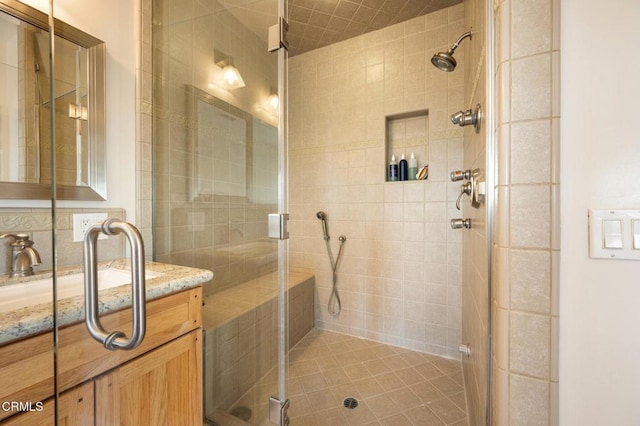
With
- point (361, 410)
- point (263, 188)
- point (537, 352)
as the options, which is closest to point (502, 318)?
point (537, 352)

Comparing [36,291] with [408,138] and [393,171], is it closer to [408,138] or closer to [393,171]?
[393,171]

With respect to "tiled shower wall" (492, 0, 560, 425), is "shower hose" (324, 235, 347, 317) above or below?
below

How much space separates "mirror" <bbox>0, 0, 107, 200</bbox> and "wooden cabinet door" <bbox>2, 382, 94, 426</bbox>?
0.73m

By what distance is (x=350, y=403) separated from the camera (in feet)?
5.01

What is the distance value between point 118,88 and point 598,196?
1.92 meters

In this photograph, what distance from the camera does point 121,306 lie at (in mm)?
789

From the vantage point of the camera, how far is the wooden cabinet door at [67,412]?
61cm

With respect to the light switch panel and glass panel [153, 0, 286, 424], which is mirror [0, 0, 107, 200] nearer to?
glass panel [153, 0, 286, 424]

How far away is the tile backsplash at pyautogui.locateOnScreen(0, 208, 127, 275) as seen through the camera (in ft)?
2.90

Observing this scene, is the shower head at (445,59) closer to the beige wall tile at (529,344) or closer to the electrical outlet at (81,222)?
the beige wall tile at (529,344)

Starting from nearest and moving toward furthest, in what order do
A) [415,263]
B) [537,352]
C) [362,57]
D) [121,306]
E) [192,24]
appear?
[537,352] → [121,306] → [192,24] → [415,263] → [362,57]

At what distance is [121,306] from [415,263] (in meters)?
1.96

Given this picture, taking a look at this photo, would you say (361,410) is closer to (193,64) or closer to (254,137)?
(254,137)

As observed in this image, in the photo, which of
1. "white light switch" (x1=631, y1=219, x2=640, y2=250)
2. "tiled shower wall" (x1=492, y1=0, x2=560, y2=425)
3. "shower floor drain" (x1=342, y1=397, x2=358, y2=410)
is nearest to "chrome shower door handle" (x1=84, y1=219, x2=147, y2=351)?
"tiled shower wall" (x1=492, y1=0, x2=560, y2=425)
